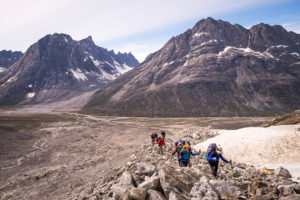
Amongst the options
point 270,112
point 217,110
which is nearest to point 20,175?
point 217,110

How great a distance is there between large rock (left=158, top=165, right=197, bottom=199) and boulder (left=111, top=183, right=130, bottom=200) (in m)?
2.03

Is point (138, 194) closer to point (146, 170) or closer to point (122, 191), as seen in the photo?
point (122, 191)

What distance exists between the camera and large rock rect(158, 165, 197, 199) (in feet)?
36.9

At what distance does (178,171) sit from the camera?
13164mm

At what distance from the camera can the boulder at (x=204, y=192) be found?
10.4 meters

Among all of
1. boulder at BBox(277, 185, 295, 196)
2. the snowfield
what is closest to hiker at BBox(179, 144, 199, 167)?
boulder at BBox(277, 185, 295, 196)

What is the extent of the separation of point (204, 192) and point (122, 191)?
15.3 feet

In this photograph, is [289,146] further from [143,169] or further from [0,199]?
[0,199]

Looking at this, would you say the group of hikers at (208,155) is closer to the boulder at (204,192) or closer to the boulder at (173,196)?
the boulder at (204,192)

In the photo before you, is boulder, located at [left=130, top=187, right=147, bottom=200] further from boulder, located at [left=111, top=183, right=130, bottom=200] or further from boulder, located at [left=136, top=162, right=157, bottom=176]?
boulder, located at [left=136, top=162, right=157, bottom=176]

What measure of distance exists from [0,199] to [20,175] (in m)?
8.86

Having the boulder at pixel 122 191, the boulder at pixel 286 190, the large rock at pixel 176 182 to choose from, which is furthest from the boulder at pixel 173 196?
the boulder at pixel 286 190

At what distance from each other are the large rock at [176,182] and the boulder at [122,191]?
2.03 metres

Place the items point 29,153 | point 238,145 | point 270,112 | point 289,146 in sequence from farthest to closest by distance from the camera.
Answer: point 270,112 < point 29,153 < point 238,145 < point 289,146
